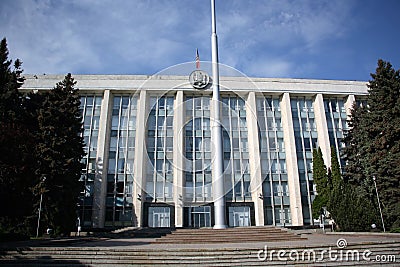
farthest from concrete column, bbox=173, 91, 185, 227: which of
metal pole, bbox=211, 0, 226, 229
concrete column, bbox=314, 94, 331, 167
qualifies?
concrete column, bbox=314, 94, 331, 167

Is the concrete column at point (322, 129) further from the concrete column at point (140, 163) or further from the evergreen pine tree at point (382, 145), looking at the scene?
the concrete column at point (140, 163)

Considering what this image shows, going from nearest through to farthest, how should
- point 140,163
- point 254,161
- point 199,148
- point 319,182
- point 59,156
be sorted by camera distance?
point 59,156, point 319,182, point 140,163, point 254,161, point 199,148

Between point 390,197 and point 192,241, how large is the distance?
15.7m

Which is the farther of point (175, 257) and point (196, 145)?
point (196, 145)

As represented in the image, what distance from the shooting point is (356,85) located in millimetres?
36875

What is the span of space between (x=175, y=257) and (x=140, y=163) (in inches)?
941

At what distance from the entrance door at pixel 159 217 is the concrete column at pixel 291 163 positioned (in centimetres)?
1368

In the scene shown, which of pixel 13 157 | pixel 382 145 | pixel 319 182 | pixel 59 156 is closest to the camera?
pixel 13 157

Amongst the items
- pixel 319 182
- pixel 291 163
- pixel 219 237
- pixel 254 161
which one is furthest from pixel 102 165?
pixel 319 182

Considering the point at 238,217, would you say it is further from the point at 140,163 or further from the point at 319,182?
the point at 140,163

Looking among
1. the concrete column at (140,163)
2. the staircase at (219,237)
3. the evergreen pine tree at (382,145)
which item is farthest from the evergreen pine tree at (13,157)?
the evergreen pine tree at (382,145)

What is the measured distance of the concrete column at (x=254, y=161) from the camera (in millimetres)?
31828

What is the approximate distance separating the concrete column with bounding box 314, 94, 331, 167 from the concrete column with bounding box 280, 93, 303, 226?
347 cm

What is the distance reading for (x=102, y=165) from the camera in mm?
32188
